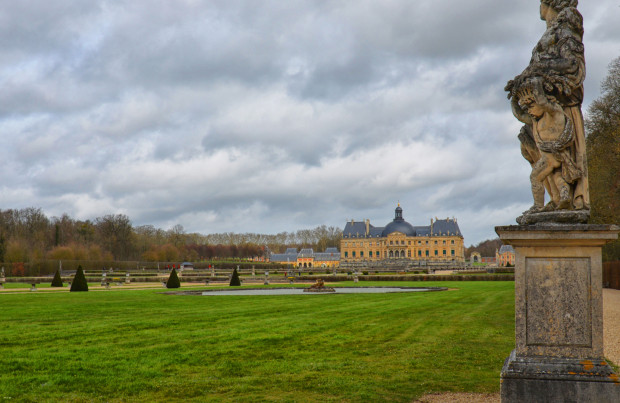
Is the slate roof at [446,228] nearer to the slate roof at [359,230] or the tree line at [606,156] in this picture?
the slate roof at [359,230]

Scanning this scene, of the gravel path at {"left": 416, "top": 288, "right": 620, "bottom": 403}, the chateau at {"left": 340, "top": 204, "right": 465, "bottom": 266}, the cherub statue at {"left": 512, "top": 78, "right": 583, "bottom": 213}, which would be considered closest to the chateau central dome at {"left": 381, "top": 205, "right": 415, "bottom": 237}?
the chateau at {"left": 340, "top": 204, "right": 465, "bottom": 266}

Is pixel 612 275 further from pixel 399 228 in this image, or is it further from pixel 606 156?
pixel 399 228

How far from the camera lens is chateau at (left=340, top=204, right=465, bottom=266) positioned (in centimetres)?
12975

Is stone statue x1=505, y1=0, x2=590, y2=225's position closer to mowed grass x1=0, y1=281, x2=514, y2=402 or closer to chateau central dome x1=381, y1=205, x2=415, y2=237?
mowed grass x1=0, y1=281, x2=514, y2=402

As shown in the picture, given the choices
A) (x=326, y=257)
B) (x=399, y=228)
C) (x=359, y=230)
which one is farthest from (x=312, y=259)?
(x=399, y=228)

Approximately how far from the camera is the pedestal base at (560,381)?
499cm

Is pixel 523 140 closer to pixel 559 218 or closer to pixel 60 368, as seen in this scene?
pixel 559 218

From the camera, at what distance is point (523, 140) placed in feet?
19.9

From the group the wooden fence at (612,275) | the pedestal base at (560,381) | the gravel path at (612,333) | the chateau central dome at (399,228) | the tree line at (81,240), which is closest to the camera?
the pedestal base at (560,381)

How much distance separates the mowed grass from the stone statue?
2.69m

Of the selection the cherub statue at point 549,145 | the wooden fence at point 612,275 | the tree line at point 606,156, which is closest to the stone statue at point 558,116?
the cherub statue at point 549,145

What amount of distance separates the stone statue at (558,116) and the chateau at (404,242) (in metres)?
123

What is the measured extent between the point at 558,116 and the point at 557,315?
205cm

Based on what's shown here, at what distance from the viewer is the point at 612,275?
33.0 m
